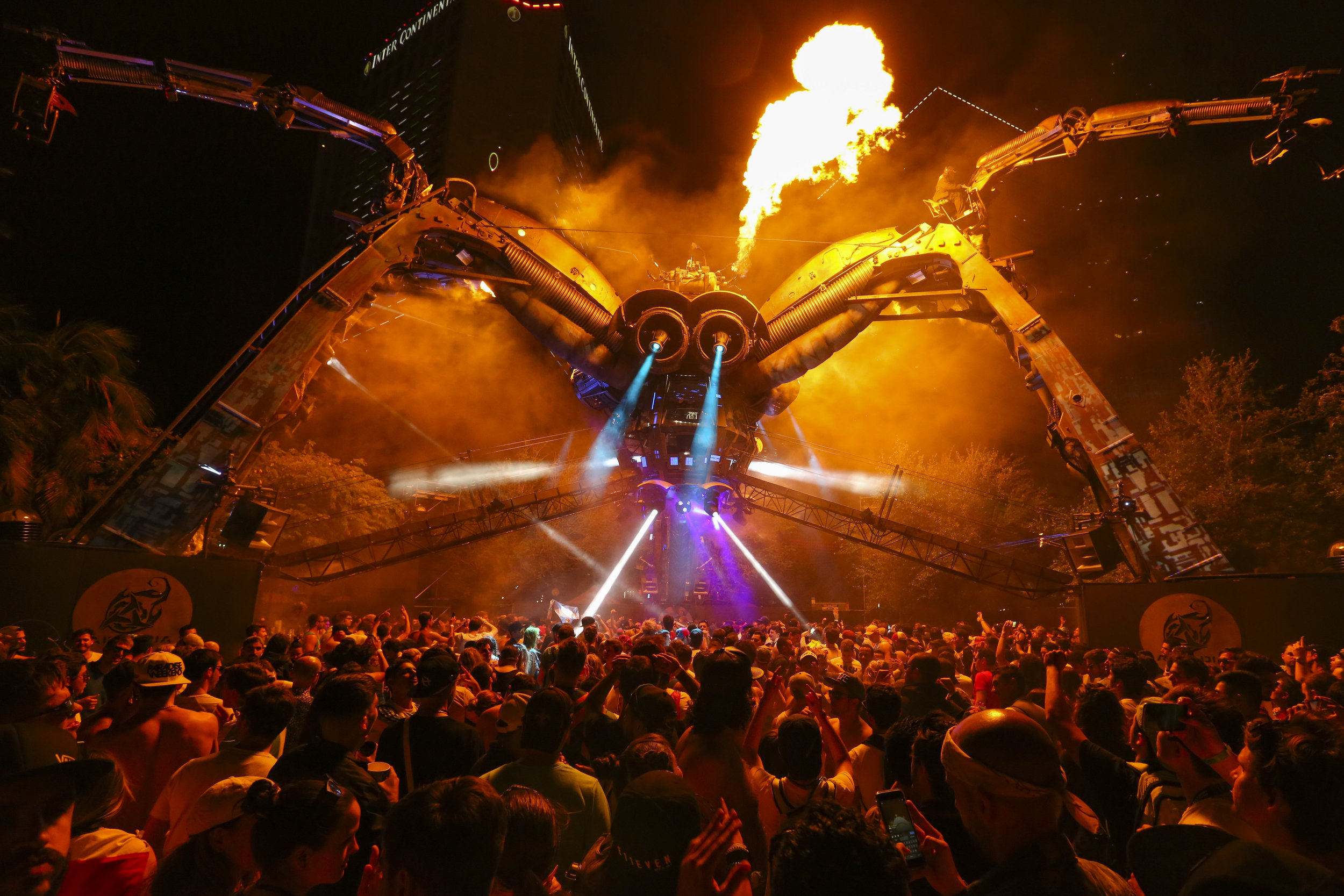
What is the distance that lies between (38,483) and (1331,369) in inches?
1286

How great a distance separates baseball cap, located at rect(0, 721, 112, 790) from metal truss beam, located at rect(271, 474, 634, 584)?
19124 millimetres

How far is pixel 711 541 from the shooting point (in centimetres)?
4866

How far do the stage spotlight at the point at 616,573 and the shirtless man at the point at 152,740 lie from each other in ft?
132

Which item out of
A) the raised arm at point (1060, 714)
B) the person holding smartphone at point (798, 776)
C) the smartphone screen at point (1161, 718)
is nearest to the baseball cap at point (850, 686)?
the person holding smartphone at point (798, 776)

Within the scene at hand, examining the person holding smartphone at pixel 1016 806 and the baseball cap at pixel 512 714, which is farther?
the baseball cap at pixel 512 714

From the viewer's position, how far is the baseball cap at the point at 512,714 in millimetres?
4902

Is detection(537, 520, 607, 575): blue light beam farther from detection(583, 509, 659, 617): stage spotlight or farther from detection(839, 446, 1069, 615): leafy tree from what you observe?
detection(839, 446, 1069, 615): leafy tree

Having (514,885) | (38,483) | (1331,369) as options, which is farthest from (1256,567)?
(38,483)

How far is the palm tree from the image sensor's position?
15258mm

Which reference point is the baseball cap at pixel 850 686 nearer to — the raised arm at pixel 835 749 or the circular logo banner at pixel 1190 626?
the raised arm at pixel 835 749

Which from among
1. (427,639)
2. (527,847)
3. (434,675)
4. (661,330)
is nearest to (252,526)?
(427,639)

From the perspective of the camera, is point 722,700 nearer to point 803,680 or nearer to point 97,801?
point 803,680

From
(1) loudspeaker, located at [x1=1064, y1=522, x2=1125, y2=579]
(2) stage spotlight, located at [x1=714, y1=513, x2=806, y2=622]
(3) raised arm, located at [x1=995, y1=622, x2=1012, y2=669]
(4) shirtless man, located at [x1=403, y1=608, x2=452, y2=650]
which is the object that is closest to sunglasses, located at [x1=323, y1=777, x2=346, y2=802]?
(4) shirtless man, located at [x1=403, y1=608, x2=452, y2=650]

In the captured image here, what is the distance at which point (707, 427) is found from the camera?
20.9 metres
